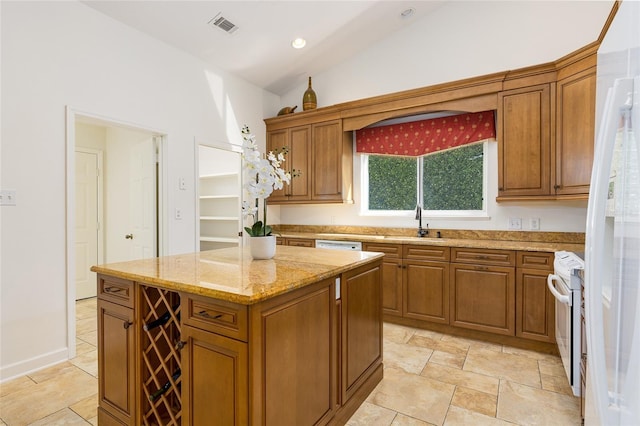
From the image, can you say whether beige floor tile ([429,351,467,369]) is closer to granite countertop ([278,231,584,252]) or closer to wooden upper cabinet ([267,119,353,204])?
granite countertop ([278,231,584,252])

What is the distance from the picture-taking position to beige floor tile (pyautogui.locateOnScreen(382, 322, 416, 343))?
3203 millimetres

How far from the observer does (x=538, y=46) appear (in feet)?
10.8

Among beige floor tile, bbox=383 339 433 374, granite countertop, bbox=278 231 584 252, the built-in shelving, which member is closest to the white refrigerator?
beige floor tile, bbox=383 339 433 374

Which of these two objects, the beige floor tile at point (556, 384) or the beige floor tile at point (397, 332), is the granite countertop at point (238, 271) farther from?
the beige floor tile at point (556, 384)

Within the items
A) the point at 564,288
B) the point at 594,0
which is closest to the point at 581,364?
the point at 564,288

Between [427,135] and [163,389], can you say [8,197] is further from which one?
[427,135]

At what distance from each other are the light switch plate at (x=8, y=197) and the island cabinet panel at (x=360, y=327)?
2582 mm

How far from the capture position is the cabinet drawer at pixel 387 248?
137 inches

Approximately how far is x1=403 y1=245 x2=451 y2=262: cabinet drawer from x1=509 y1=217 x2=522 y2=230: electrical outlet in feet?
2.73

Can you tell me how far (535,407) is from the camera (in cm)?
207

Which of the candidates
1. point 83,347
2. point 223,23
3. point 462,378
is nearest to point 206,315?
point 462,378

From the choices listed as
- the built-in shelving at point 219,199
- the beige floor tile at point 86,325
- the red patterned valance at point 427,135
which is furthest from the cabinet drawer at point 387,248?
the beige floor tile at point 86,325

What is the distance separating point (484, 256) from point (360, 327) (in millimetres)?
1679

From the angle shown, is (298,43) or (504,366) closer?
(504,366)
